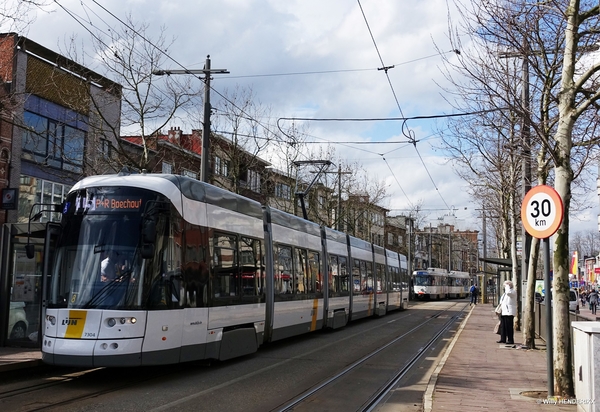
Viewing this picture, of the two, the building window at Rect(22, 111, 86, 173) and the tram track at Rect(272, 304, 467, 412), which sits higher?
the building window at Rect(22, 111, 86, 173)

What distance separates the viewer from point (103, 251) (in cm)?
995

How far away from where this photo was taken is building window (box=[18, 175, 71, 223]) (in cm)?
2555

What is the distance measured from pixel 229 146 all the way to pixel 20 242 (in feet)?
61.8

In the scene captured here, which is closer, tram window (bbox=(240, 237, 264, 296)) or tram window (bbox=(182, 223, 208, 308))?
tram window (bbox=(182, 223, 208, 308))

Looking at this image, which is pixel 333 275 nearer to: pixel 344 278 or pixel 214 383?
pixel 344 278

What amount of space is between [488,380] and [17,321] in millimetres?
9089

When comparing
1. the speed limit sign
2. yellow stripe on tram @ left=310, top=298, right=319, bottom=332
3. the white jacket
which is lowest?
yellow stripe on tram @ left=310, top=298, right=319, bottom=332

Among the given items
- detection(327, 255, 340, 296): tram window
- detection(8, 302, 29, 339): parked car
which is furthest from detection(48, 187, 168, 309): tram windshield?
detection(327, 255, 340, 296): tram window

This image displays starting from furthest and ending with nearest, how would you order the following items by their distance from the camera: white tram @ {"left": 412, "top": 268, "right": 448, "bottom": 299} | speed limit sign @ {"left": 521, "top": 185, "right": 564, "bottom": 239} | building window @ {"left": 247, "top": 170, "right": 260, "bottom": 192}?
white tram @ {"left": 412, "top": 268, "right": 448, "bottom": 299}, building window @ {"left": 247, "top": 170, "right": 260, "bottom": 192}, speed limit sign @ {"left": 521, "top": 185, "right": 564, "bottom": 239}

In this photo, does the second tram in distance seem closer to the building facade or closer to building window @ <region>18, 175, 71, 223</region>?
the building facade

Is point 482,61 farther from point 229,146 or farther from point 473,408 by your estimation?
point 229,146

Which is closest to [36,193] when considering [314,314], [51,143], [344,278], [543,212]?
[51,143]

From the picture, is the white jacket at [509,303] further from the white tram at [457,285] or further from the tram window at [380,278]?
the white tram at [457,285]

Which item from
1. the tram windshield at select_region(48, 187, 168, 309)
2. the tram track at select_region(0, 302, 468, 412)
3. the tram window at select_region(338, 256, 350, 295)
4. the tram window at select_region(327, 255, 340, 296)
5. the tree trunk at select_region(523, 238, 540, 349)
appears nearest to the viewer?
the tram track at select_region(0, 302, 468, 412)
